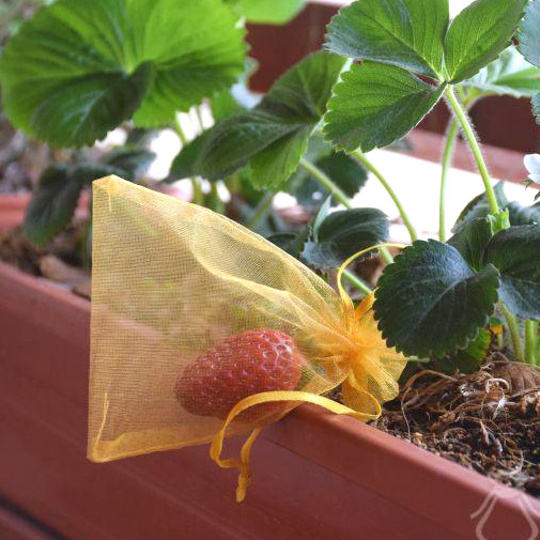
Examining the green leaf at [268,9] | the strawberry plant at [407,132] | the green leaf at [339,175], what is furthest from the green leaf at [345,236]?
the green leaf at [268,9]

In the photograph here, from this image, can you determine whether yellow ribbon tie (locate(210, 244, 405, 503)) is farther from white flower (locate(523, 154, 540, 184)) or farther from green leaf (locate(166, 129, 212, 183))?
green leaf (locate(166, 129, 212, 183))

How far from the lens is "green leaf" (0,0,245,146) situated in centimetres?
89

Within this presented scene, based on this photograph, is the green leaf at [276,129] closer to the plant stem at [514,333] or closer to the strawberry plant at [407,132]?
the strawberry plant at [407,132]

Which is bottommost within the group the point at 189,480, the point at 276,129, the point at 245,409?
the point at 189,480

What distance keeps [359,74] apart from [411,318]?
175 millimetres

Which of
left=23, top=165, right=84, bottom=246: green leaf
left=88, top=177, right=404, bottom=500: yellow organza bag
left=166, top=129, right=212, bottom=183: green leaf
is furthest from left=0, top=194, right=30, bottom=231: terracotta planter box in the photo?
left=88, top=177, right=404, bottom=500: yellow organza bag

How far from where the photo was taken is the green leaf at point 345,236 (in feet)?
2.32

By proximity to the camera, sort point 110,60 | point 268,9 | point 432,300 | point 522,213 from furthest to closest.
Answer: point 268,9, point 110,60, point 522,213, point 432,300

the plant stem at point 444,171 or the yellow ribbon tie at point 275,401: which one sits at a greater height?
the plant stem at point 444,171

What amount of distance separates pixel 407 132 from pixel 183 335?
0.19 meters

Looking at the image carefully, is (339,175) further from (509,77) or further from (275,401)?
(275,401)

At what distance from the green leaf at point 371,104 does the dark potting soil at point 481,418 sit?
16 centimetres

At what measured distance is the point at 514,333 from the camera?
26.0 inches

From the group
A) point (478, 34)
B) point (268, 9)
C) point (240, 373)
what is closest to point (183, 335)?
point (240, 373)
